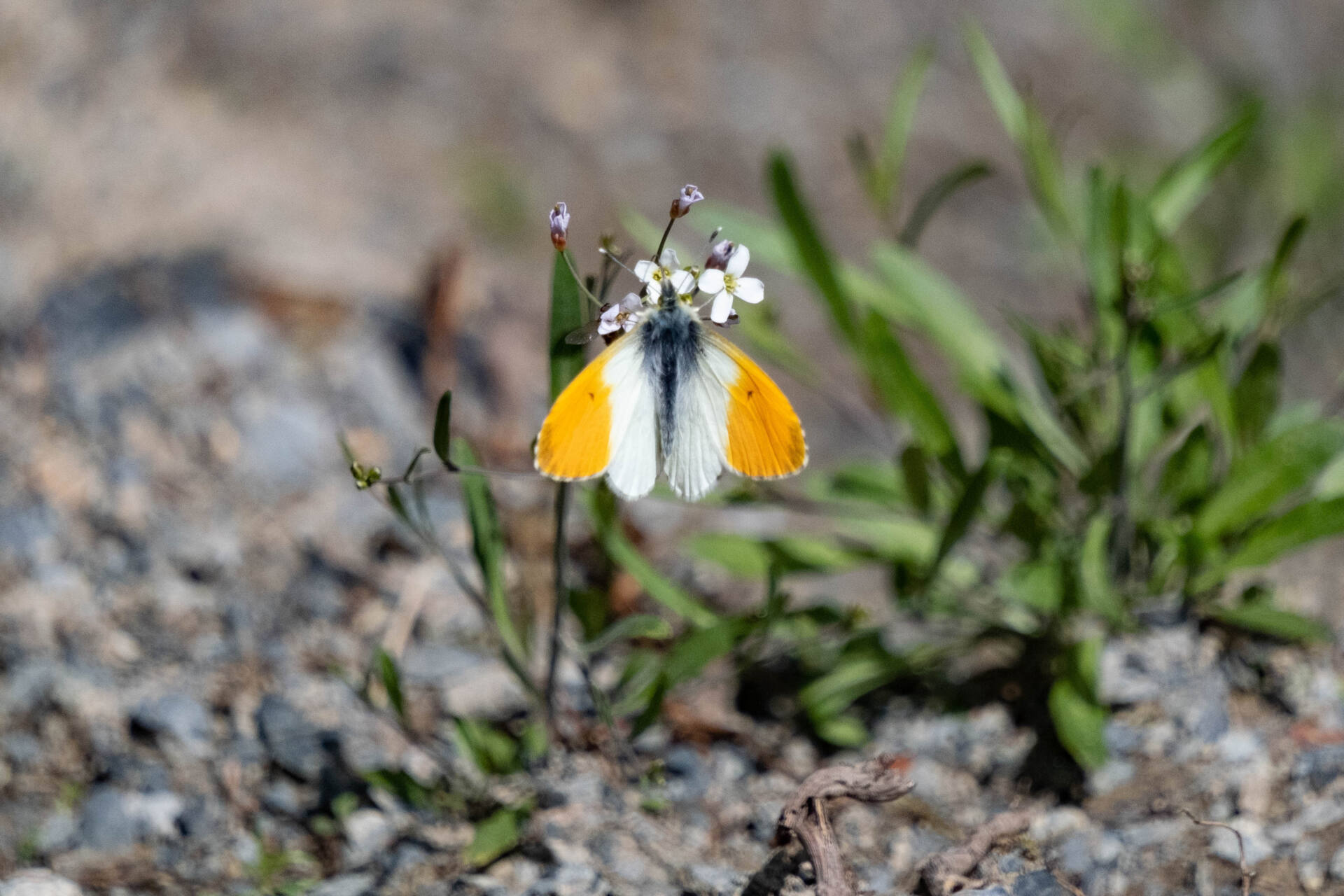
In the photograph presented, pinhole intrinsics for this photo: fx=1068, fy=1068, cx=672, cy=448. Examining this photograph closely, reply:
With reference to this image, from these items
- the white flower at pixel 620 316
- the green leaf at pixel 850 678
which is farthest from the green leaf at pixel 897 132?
the white flower at pixel 620 316

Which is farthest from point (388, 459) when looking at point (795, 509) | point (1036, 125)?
point (1036, 125)

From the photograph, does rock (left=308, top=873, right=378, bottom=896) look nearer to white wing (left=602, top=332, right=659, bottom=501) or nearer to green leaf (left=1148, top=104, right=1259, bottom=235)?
white wing (left=602, top=332, right=659, bottom=501)

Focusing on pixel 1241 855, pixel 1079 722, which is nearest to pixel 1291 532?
pixel 1079 722

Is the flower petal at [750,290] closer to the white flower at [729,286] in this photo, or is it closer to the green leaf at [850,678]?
the white flower at [729,286]

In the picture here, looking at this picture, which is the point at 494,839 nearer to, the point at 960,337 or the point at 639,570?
the point at 639,570

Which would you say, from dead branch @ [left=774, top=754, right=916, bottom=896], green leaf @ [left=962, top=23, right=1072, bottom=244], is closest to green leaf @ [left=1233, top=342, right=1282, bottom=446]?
green leaf @ [left=962, top=23, right=1072, bottom=244]

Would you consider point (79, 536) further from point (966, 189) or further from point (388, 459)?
point (966, 189)

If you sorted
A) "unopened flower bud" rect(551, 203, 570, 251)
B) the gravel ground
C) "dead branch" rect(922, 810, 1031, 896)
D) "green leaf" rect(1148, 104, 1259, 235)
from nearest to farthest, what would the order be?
"unopened flower bud" rect(551, 203, 570, 251) < "dead branch" rect(922, 810, 1031, 896) < the gravel ground < "green leaf" rect(1148, 104, 1259, 235)
